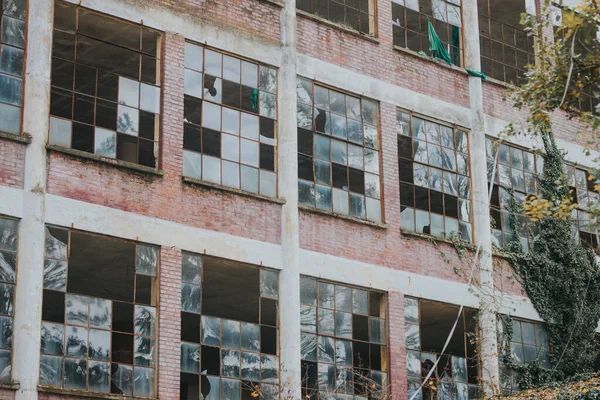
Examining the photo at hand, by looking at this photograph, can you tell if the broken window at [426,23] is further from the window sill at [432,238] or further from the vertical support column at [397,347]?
the vertical support column at [397,347]

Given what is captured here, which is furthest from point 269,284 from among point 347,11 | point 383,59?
point 347,11

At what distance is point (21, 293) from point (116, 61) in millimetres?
4953

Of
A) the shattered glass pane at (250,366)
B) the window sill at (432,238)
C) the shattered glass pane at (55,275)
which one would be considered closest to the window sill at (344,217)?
the window sill at (432,238)

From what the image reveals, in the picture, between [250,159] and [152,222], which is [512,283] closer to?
[250,159]

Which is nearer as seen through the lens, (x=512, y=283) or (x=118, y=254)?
(x=118, y=254)

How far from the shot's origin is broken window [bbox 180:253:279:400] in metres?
22.0

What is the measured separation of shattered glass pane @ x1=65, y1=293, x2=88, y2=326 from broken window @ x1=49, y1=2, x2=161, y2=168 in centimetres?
265

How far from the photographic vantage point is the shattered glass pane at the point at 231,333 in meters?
22.5

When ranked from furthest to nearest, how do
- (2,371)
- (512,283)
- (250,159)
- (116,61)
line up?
(512,283) → (250,159) → (116,61) → (2,371)

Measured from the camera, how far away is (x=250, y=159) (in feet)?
78.4

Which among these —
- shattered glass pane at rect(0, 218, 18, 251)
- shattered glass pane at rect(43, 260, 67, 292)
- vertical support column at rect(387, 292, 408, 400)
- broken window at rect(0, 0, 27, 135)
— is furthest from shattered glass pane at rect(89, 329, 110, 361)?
vertical support column at rect(387, 292, 408, 400)

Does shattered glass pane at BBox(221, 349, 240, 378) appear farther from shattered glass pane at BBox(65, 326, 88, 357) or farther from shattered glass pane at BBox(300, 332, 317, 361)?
shattered glass pane at BBox(65, 326, 88, 357)

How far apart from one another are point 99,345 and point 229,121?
5.47 meters

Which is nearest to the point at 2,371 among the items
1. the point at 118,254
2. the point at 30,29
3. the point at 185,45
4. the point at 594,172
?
the point at 118,254
